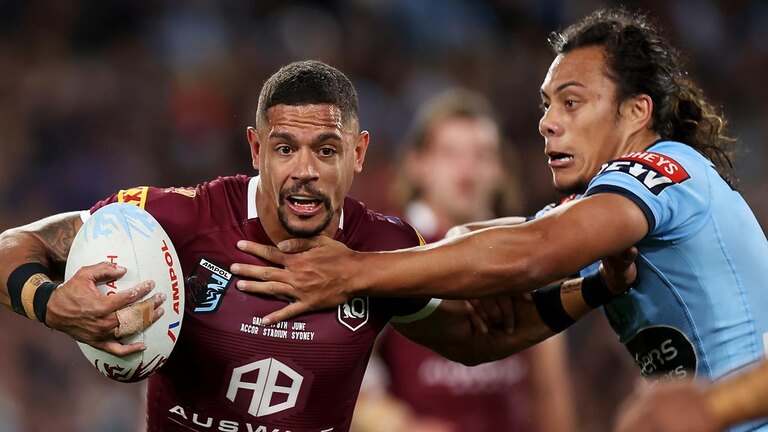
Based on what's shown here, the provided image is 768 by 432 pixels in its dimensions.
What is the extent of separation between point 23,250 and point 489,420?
10.4 feet

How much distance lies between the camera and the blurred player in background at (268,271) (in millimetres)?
3607

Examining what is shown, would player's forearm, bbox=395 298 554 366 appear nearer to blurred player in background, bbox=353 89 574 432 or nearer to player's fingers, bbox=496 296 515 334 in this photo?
player's fingers, bbox=496 296 515 334

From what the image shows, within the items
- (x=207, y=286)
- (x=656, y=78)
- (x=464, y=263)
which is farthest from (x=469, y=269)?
(x=656, y=78)

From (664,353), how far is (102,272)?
184 centimetres

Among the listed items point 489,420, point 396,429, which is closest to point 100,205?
point 396,429

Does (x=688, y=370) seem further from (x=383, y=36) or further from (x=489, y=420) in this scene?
(x=383, y=36)

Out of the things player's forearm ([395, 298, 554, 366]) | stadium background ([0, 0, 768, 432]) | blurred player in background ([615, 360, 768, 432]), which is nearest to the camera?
blurred player in background ([615, 360, 768, 432])

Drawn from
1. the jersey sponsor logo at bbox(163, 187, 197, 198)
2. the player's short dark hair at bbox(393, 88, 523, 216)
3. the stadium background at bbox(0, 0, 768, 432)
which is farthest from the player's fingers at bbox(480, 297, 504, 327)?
the stadium background at bbox(0, 0, 768, 432)

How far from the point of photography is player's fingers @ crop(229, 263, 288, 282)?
3570 millimetres

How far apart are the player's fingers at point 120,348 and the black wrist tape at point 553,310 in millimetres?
1595

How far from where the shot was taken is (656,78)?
4.02 meters

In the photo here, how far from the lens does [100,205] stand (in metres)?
3.72

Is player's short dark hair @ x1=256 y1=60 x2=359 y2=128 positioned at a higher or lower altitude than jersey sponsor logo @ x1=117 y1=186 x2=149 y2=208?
higher

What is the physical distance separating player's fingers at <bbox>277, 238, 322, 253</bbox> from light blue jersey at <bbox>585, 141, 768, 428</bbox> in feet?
2.99
